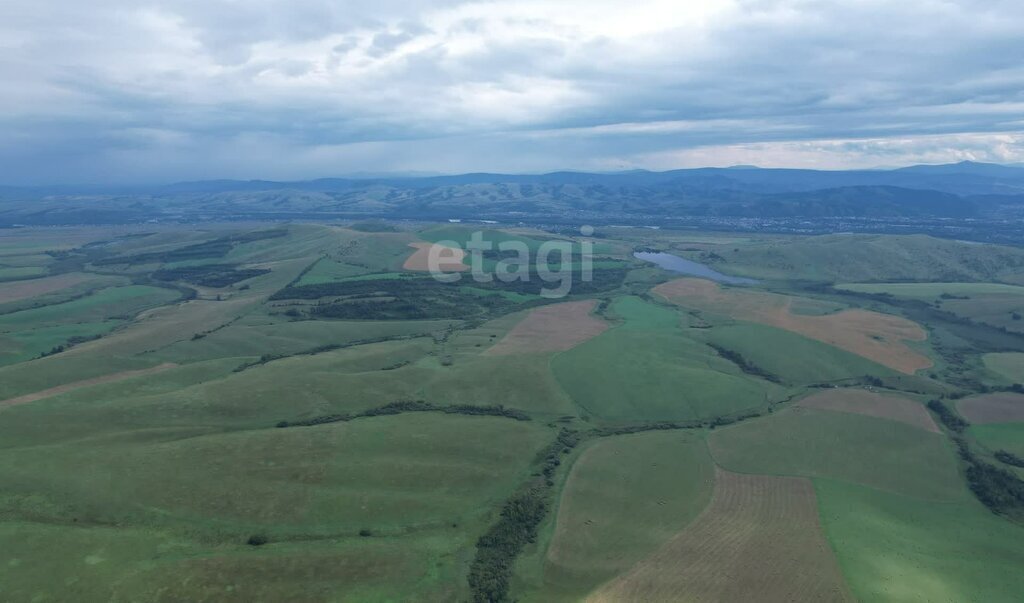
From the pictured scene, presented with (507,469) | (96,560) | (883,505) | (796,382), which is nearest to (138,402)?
(96,560)

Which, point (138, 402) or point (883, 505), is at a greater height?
point (138, 402)

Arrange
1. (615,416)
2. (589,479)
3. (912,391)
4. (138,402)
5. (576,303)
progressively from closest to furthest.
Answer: (589,479) → (138,402) → (615,416) → (912,391) → (576,303)

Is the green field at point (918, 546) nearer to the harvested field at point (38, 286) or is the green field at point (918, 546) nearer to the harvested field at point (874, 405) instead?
the harvested field at point (874, 405)

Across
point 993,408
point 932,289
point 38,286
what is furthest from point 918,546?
point 38,286

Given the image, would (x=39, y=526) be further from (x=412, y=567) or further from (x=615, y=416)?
(x=615, y=416)

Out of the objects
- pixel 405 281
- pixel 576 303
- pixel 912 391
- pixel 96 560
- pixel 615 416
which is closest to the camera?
pixel 96 560

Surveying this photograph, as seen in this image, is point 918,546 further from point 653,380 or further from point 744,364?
point 744,364

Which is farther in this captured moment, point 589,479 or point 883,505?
point 589,479

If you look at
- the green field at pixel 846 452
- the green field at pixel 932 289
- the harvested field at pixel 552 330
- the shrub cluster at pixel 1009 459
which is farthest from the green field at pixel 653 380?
the green field at pixel 932 289
